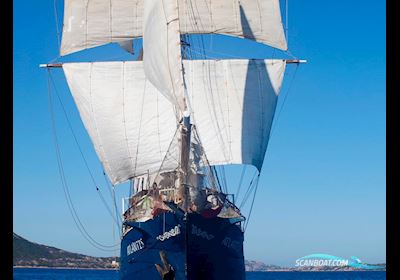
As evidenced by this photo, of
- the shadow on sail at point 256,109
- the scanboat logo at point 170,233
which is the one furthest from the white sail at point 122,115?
the scanboat logo at point 170,233

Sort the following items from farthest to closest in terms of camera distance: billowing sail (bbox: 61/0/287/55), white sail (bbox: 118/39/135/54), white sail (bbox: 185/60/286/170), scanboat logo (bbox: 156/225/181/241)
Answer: white sail (bbox: 118/39/135/54)
billowing sail (bbox: 61/0/287/55)
white sail (bbox: 185/60/286/170)
scanboat logo (bbox: 156/225/181/241)

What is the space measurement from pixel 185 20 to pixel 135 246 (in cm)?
1516

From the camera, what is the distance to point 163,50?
29.2m

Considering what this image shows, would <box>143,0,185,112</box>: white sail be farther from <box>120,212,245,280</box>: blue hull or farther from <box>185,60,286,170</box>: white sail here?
<box>185,60,286,170</box>: white sail

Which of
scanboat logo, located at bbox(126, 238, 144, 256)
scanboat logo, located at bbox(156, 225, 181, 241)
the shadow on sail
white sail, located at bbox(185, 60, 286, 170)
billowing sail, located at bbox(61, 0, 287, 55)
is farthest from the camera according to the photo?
billowing sail, located at bbox(61, 0, 287, 55)

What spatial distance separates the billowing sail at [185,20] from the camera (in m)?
39.4

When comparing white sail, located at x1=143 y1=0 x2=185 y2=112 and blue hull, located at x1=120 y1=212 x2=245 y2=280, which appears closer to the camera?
blue hull, located at x1=120 y1=212 x2=245 y2=280

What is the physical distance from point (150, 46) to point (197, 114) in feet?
31.3

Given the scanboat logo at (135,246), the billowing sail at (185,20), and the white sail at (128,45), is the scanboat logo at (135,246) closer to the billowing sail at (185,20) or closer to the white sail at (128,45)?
the billowing sail at (185,20)

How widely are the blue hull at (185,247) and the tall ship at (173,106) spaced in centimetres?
8

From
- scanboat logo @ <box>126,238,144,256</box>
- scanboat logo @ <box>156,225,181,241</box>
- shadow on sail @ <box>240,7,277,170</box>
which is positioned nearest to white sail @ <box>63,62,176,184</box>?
shadow on sail @ <box>240,7,277,170</box>

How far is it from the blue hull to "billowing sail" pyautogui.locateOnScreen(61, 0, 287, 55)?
13578 mm

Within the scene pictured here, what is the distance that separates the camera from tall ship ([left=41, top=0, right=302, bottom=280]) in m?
28.8
